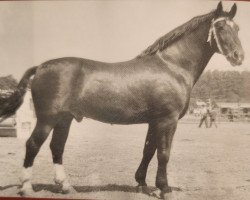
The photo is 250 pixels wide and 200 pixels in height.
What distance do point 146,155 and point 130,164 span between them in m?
0.22

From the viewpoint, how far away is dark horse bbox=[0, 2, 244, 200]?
334 centimetres

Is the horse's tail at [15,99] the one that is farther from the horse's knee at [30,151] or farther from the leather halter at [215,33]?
the leather halter at [215,33]

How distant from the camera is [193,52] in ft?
11.4

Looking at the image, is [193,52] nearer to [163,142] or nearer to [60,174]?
[163,142]

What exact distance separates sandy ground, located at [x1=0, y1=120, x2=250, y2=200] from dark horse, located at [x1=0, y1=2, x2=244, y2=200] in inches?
4.9

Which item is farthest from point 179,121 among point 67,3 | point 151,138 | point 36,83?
point 67,3

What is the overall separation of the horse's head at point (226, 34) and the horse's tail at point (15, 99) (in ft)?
4.54

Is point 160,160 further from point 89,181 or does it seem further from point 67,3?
point 67,3

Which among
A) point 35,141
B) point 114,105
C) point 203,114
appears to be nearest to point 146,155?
Result: point 114,105

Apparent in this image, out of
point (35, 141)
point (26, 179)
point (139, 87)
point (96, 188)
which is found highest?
point (139, 87)

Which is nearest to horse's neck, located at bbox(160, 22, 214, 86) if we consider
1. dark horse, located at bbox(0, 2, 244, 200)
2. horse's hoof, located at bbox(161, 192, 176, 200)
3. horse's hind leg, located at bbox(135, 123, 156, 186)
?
dark horse, located at bbox(0, 2, 244, 200)

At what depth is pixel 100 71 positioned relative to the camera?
11.3ft

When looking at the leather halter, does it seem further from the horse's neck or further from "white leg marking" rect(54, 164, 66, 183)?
"white leg marking" rect(54, 164, 66, 183)

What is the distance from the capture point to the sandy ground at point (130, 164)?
353cm
